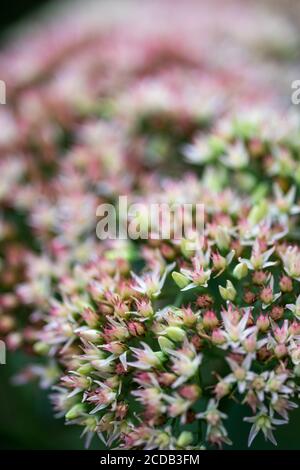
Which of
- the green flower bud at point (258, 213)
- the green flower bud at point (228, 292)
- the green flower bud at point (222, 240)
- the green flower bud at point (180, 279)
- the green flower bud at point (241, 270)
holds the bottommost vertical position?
the green flower bud at point (228, 292)

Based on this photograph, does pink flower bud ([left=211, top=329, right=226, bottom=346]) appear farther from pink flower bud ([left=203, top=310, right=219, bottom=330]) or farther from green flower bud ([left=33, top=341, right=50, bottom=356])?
green flower bud ([left=33, top=341, right=50, bottom=356])

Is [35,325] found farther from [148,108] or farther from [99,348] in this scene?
[148,108]

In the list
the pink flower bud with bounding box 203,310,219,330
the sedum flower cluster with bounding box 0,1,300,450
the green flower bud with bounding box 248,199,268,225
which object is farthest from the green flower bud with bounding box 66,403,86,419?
the green flower bud with bounding box 248,199,268,225

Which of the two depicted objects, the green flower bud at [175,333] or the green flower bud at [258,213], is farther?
the green flower bud at [258,213]

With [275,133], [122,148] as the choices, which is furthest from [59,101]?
[275,133]

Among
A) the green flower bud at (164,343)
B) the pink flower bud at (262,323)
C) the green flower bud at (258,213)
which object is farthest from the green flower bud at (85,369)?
the green flower bud at (258,213)

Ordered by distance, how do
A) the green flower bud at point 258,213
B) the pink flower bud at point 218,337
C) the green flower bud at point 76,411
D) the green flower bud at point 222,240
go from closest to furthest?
the pink flower bud at point 218,337 → the green flower bud at point 76,411 → the green flower bud at point 222,240 → the green flower bud at point 258,213

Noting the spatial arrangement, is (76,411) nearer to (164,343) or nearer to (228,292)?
(164,343)

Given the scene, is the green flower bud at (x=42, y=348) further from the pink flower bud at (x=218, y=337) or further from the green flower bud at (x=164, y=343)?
the pink flower bud at (x=218, y=337)
